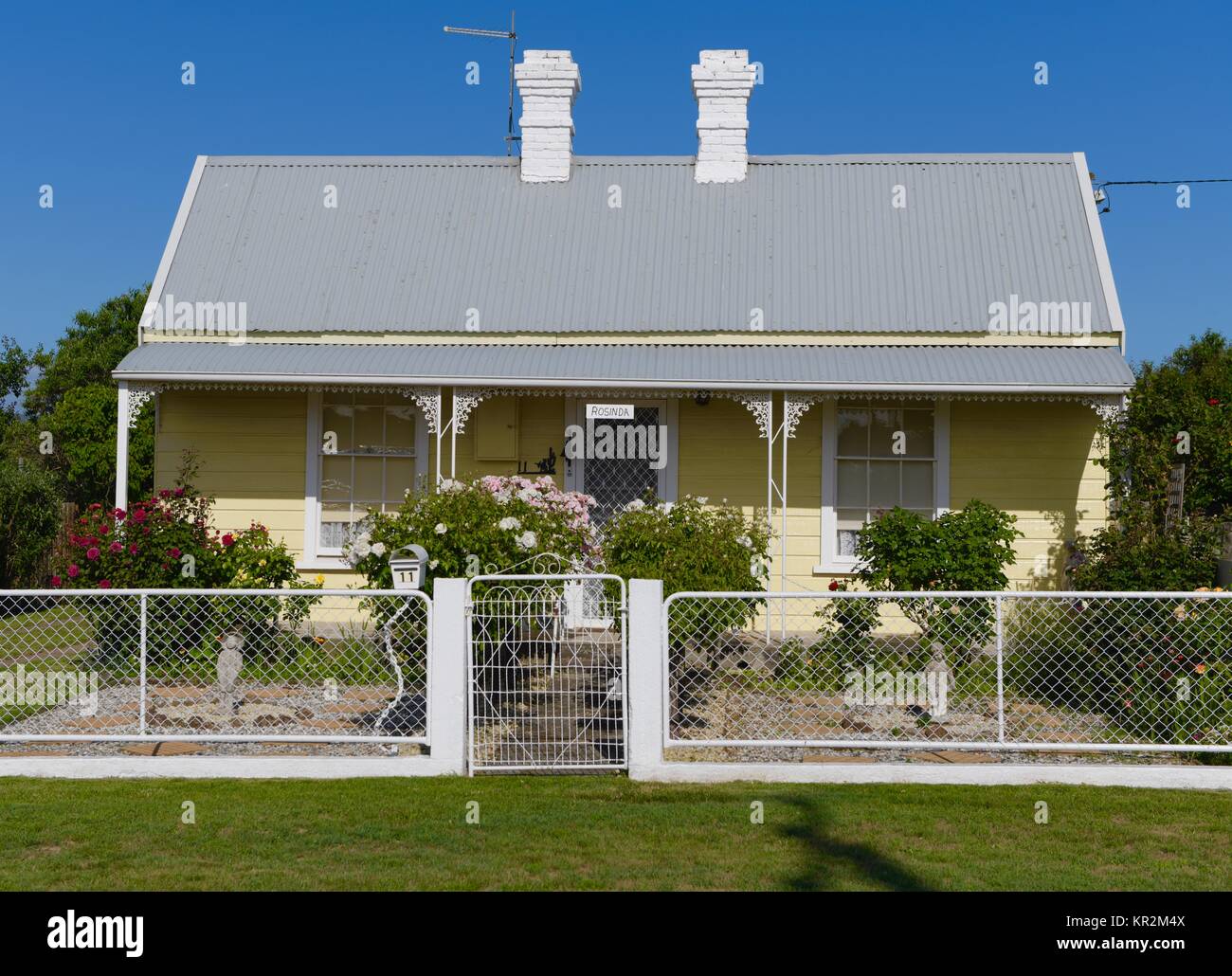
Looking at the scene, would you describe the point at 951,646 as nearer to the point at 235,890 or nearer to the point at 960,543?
the point at 960,543

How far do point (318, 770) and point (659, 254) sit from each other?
8602mm

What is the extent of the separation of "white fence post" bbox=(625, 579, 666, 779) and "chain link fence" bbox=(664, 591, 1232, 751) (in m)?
0.53

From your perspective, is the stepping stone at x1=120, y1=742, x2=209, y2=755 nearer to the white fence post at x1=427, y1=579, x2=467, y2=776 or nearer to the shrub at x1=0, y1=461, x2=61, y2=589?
the white fence post at x1=427, y1=579, x2=467, y2=776

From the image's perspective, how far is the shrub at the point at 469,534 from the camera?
962 cm

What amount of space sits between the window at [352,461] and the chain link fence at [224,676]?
235 cm

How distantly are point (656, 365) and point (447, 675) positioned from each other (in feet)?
19.6

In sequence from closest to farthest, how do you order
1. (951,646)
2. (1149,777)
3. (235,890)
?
(235,890) → (1149,777) → (951,646)

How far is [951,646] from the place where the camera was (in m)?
9.22

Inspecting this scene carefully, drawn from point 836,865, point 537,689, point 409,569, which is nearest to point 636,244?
point 409,569

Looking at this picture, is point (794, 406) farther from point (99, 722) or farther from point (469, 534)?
point (99, 722)

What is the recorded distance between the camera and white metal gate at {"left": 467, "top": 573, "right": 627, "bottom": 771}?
8.07m

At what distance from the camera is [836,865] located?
6.09 meters

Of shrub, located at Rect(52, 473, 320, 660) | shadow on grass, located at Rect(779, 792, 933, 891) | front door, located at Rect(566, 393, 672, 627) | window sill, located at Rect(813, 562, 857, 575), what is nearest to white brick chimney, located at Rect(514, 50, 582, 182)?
front door, located at Rect(566, 393, 672, 627)

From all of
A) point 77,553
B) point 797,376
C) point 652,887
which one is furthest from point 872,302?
point 652,887
